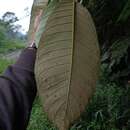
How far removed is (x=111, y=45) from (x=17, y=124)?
0.50 m

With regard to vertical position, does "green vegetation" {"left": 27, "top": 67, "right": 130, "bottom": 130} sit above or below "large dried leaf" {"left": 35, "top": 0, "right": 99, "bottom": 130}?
→ below

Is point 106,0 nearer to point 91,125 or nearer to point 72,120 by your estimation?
point 72,120

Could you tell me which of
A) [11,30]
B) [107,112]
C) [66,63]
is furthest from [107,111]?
[66,63]

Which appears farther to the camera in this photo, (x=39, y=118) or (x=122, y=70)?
(x=39, y=118)

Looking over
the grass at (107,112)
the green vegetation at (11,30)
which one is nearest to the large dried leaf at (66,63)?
the green vegetation at (11,30)

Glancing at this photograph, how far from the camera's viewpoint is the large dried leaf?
48 cm

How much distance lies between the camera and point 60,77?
0.49 meters

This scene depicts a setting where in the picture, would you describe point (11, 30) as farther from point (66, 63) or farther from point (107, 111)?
point (107, 111)

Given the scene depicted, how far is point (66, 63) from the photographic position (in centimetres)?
51

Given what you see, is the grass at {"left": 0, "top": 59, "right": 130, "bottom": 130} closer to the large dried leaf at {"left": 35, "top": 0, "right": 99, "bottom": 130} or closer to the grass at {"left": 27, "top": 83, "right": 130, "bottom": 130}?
the grass at {"left": 27, "top": 83, "right": 130, "bottom": 130}

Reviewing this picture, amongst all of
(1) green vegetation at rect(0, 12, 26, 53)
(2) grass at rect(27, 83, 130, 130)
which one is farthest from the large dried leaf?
(2) grass at rect(27, 83, 130, 130)

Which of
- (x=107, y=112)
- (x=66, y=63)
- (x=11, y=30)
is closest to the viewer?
(x=66, y=63)

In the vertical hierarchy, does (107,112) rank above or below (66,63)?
below

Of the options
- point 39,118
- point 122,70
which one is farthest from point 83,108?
point 39,118
